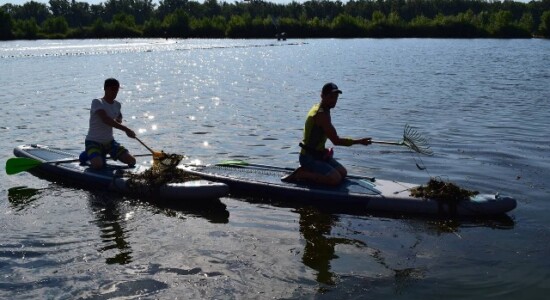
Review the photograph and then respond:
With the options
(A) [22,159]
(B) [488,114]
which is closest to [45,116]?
(A) [22,159]

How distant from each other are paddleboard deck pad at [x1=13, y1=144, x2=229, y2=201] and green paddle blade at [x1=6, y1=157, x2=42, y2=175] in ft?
0.76

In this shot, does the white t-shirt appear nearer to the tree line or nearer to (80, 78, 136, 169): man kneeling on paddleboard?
(80, 78, 136, 169): man kneeling on paddleboard

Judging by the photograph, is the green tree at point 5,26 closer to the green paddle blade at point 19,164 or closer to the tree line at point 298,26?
the tree line at point 298,26

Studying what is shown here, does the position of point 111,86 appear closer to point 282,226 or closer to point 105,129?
point 105,129

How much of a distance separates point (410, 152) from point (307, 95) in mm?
14002

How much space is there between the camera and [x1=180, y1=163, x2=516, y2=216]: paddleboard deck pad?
9500 millimetres

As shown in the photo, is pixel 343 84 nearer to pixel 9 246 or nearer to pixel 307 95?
pixel 307 95

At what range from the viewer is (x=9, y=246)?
859 cm

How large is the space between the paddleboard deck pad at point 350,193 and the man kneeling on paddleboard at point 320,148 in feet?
0.58

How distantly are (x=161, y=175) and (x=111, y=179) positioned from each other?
0.99 m

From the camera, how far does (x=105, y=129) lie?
11.4 m

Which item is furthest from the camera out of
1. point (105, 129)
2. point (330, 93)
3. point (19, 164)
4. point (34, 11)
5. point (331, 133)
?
point (34, 11)

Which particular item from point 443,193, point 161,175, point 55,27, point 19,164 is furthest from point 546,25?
point 19,164

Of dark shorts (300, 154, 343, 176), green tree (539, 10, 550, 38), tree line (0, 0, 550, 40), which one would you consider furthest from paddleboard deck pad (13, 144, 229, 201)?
green tree (539, 10, 550, 38)
